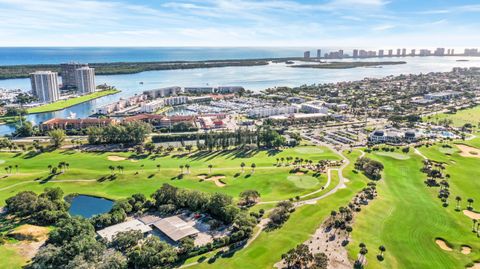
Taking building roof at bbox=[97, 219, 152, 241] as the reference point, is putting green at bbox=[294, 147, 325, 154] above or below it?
above

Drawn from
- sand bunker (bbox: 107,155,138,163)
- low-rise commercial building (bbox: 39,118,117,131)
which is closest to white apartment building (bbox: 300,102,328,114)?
low-rise commercial building (bbox: 39,118,117,131)

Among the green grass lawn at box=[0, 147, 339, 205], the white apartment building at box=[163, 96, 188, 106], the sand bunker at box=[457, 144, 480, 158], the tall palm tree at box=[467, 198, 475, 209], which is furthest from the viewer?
the white apartment building at box=[163, 96, 188, 106]

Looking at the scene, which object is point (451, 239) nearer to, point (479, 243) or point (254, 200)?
point (479, 243)

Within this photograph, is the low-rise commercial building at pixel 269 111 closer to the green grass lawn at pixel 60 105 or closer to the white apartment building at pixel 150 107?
the white apartment building at pixel 150 107

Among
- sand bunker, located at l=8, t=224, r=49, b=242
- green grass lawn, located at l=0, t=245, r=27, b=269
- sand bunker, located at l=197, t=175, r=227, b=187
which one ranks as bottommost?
green grass lawn, located at l=0, t=245, r=27, b=269

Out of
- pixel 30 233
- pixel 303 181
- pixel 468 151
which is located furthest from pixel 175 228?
pixel 468 151

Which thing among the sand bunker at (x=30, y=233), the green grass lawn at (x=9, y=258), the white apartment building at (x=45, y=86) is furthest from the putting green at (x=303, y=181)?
the white apartment building at (x=45, y=86)

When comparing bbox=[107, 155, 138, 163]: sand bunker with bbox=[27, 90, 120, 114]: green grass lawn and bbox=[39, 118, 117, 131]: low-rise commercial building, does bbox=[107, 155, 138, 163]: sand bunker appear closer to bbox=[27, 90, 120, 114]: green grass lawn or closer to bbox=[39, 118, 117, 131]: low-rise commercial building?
bbox=[39, 118, 117, 131]: low-rise commercial building
